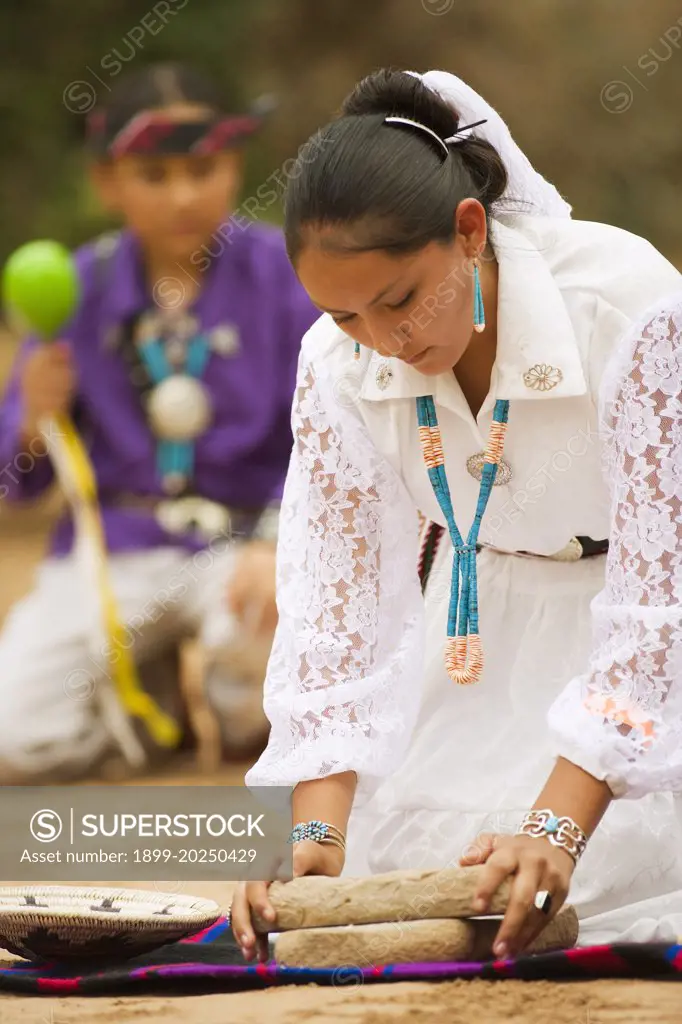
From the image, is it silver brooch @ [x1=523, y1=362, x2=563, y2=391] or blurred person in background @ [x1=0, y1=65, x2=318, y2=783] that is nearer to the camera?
silver brooch @ [x1=523, y1=362, x2=563, y2=391]

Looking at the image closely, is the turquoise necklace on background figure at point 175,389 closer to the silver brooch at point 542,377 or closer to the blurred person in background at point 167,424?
the blurred person in background at point 167,424

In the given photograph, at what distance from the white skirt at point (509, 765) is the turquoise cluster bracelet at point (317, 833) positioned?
0.25 m

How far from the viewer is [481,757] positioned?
7.91 ft

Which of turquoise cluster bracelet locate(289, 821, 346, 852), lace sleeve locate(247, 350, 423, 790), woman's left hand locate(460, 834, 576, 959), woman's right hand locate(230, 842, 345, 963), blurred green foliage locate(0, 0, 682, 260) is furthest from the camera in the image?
blurred green foliage locate(0, 0, 682, 260)

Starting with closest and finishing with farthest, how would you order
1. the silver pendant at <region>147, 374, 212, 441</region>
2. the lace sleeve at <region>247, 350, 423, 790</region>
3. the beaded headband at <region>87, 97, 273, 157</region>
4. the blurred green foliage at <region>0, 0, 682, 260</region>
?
the lace sleeve at <region>247, 350, 423, 790</region>, the silver pendant at <region>147, 374, 212, 441</region>, the beaded headband at <region>87, 97, 273, 157</region>, the blurred green foliage at <region>0, 0, 682, 260</region>

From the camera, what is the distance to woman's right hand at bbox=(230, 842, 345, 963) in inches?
79.8

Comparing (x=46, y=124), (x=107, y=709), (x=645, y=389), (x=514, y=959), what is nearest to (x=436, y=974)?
(x=514, y=959)

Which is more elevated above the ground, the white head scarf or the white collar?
the white head scarf

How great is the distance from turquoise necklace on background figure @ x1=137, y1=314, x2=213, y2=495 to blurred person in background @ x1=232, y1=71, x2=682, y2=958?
177 cm

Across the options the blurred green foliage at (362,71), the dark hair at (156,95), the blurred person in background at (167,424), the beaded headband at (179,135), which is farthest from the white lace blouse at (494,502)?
the blurred green foliage at (362,71)

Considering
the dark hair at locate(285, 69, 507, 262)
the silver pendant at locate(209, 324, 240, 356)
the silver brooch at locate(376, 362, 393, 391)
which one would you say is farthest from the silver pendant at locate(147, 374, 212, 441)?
the dark hair at locate(285, 69, 507, 262)

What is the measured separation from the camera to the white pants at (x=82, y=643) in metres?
4.22

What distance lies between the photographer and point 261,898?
2023 mm

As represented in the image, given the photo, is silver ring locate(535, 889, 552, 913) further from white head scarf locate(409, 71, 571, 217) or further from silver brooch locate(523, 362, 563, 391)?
white head scarf locate(409, 71, 571, 217)
